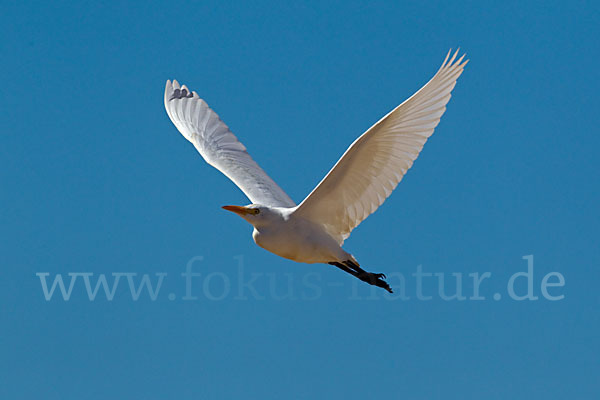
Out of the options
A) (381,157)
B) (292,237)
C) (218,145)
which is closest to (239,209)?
(292,237)

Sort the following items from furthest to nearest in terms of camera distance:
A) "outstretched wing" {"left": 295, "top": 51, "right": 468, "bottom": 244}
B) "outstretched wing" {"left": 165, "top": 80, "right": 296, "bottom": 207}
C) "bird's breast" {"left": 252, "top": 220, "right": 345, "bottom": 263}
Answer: "outstretched wing" {"left": 165, "top": 80, "right": 296, "bottom": 207} → "bird's breast" {"left": 252, "top": 220, "right": 345, "bottom": 263} → "outstretched wing" {"left": 295, "top": 51, "right": 468, "bottom": 244}

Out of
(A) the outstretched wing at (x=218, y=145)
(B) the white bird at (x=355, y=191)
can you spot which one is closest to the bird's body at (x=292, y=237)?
(B) the white bird at (x=355, y=191)

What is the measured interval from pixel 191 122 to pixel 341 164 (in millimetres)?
5256

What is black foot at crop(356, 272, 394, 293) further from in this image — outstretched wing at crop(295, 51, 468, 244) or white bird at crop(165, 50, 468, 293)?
outstretched wing at crop(295, 51, 468, 244)

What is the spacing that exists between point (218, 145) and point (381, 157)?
458 centimetres

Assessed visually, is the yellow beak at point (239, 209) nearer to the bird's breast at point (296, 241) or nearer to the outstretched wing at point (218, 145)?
the bird's breast at point (296, 241)

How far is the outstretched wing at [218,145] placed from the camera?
1302 cm

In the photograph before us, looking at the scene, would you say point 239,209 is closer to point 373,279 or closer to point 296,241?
point 296,241

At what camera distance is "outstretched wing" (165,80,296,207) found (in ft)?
42.7

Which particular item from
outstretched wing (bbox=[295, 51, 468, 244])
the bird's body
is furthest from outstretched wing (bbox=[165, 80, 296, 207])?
outstretched wing (bbox=[295, 51, 468, 244])

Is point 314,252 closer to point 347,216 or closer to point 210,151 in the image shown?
point 347,216

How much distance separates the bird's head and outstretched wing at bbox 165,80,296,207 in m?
1.39

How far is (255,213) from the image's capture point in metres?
11.0

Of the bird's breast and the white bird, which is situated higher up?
the white bird
